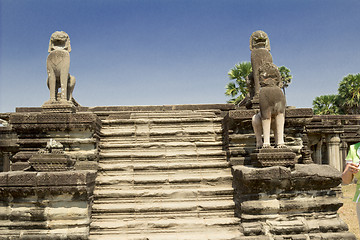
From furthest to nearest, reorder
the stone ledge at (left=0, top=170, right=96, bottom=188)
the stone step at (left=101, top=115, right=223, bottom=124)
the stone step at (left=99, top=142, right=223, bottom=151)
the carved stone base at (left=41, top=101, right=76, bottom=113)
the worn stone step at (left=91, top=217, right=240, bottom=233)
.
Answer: the stone step at (left=101, top=115, right=223, bottom=124)
the stone step at (left=99, top=142, right=223, bottom=151)
the carved stone base at (left=41, top=101, right=76, bottom=113)
the worn stone step at (left=91, top=217, right=240, bottom=233)
the stone ledge at (left=0, top=170, right=96, bottom=188)

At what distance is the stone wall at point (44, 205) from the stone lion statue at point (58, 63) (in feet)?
8.66

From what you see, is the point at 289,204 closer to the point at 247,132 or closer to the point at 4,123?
the point at 247,132

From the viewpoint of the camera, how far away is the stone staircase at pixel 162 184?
16.5 ft

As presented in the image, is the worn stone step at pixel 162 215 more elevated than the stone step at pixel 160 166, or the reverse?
the stone step at pixel 160 166

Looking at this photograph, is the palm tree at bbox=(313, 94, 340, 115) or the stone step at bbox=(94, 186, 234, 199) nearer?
the stone step at bbox=(94, 186, 234, 199)

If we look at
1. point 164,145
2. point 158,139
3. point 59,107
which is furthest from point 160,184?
point 59,107

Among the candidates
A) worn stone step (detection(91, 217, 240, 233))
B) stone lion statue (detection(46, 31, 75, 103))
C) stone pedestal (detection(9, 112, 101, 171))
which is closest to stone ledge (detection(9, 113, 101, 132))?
stone pedestal (detection(9, 112, 101, 171))

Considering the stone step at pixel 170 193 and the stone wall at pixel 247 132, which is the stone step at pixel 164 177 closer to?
the stone step at pixel 170 193

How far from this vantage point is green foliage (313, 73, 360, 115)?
96.3ft

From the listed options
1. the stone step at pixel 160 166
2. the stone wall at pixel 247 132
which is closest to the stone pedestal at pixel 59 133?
the stone step at pixel 160 166

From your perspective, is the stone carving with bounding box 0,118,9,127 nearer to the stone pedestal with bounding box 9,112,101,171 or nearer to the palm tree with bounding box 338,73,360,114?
the stone pedestal with bounding box 9,112,101,171

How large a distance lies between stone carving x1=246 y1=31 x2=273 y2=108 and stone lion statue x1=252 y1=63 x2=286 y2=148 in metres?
1.70

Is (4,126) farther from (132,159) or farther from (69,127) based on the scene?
(132,159)

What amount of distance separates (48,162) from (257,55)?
5.07 metres
